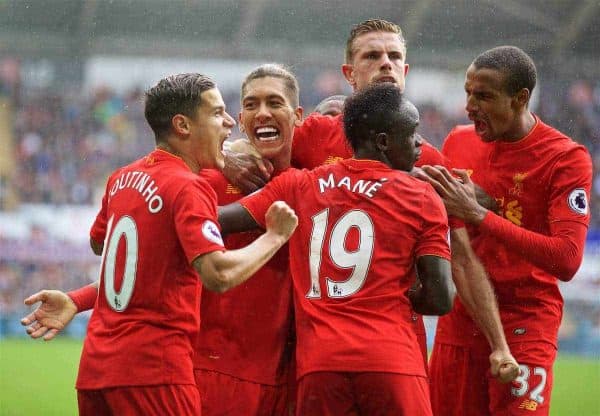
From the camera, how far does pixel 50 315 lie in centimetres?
410

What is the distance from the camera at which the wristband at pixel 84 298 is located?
415cm

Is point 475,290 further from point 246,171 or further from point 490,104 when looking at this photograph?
point 246,171

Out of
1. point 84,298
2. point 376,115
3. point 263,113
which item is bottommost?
point 84,298

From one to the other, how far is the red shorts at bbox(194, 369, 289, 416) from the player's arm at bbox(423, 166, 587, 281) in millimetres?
1134

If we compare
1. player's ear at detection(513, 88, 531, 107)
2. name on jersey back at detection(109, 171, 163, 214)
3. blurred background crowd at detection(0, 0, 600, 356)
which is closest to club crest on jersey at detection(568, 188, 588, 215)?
player's ear at detection(513, 88, 531, 107)

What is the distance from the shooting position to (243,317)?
13.5 feet

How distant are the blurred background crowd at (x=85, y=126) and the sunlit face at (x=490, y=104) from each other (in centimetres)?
1462

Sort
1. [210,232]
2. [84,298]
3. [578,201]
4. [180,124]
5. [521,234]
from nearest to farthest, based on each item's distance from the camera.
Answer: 1. [210,232]
2. [180,124]
3. [84,298]
4. [521,234]
5. [578,201]

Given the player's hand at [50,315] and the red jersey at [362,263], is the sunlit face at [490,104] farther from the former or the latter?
the player's hand at [50,315]

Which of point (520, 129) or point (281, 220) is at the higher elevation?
point (520, 129)

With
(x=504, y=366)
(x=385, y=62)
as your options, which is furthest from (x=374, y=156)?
(x=385, y=62)

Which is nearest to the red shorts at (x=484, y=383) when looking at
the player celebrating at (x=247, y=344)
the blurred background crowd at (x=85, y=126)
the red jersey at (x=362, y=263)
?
the player celebrating at (x=247, y=344)

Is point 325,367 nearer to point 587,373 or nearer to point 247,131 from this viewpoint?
point 247,131

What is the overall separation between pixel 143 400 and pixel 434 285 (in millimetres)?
1144
